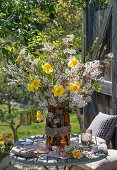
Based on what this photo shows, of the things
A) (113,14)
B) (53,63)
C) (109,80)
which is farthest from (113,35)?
(53,63)

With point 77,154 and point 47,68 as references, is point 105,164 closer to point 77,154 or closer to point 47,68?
point 77,154

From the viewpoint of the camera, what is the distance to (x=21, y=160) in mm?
2221

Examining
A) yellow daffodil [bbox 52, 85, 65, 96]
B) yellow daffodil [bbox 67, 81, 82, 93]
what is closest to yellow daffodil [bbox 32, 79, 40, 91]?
yellow daffodil [bbox 52, 85, 65, 96]

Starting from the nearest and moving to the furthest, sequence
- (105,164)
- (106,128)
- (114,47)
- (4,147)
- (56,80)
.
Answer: (56,80) < (105,164) < (106,128) < (114,47) < (4,147)

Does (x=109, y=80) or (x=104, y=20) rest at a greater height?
(x=104, y=20)

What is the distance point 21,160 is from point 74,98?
2.12ft

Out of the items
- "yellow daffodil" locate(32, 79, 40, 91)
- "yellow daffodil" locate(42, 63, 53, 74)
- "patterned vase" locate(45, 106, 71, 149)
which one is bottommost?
"patterned vase" locate(45, 106, 71, 149)

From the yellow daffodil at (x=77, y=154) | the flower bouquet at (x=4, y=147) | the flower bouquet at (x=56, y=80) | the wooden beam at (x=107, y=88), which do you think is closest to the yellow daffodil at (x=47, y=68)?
the flower bouquet at (x=56, y=80)

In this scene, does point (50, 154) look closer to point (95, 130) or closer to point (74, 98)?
point (74, 98)

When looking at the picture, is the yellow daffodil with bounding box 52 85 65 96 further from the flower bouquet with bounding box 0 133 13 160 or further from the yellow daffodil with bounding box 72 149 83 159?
the flower bouquet with bounding box 0 133 13 160

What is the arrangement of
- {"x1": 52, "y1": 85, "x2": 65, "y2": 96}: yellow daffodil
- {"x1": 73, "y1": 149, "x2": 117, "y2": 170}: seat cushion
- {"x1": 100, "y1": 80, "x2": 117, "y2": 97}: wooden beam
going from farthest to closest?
{"x1": 100, "y1": 80, "x2": 117, "y2": 97}: wooden beam
{"x1": 73, "y1": 149, "x2": 117, "y2": 170}: seat cushion
{"x1": 52, "y1": 85, "x2": 65, "y2": 96}: yellow daffodil

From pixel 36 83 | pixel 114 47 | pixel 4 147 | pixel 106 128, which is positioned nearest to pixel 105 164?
pixel 106 128

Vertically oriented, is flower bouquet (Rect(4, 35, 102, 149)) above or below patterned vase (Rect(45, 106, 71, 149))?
above

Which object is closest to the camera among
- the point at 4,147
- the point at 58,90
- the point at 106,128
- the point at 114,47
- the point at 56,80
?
the point at 58,90
